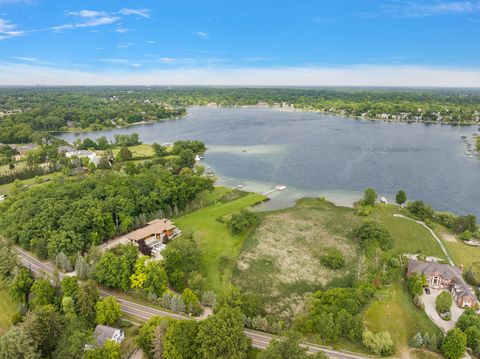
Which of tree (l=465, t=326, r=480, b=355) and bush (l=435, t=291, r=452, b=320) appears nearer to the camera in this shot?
tree (l=465, t=326, r=480, b=355)

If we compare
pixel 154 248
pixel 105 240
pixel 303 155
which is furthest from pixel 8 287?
pixel 303 155

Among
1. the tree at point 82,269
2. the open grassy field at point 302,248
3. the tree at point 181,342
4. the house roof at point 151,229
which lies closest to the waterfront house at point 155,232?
the house roof at point 151,229

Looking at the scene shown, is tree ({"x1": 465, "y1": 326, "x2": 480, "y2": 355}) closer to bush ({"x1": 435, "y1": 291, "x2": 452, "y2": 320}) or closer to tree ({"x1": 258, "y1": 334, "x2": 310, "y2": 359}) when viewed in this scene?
bush ({"x1": 435, "y1": 291, "x2": 452, "y2": 320})

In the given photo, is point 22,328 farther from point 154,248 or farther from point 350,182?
point 350,182

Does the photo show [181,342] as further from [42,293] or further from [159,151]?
[159,151]

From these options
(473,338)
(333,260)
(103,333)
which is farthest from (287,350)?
(333,260)

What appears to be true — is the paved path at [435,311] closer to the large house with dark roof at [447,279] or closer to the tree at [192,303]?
the large house with dark roof at [447,279]

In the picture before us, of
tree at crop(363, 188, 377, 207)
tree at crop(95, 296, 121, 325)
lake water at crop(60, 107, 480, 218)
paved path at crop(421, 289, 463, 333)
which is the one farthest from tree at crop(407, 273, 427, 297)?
tree at crop(95, 296, 121, 325)
